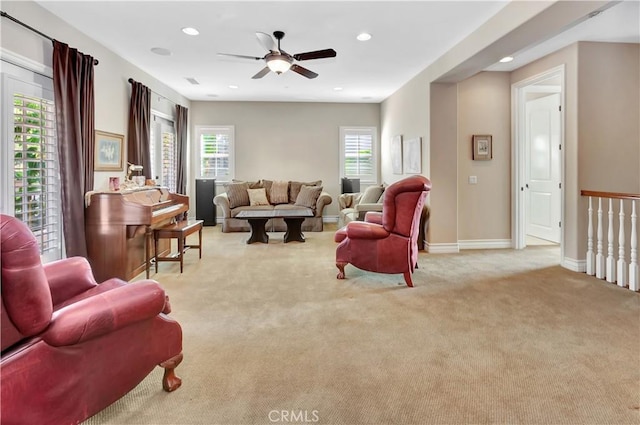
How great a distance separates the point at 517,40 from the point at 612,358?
2.90m

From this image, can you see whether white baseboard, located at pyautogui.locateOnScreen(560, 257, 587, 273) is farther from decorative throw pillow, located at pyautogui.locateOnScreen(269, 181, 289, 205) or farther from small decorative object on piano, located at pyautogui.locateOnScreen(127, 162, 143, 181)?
small decorative object on piano, located at pyautogui.locateOnScreen(127, 162, 143, 181)

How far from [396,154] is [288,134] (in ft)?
8.65

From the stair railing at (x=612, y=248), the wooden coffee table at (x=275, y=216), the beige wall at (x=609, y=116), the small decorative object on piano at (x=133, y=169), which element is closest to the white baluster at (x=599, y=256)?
the stair railing at (x=612, y=248)

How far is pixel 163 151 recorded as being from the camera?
6645 mm

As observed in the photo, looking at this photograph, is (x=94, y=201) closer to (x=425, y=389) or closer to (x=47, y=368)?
(x=47, y=368)

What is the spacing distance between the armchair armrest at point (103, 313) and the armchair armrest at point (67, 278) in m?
0.58

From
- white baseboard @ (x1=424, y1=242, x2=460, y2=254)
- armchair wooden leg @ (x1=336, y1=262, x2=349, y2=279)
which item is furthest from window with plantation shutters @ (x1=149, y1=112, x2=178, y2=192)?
white baseboard @ (x1=424, y1=242, x2=460, y2=254)

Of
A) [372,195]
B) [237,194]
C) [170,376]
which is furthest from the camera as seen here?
[237,194]

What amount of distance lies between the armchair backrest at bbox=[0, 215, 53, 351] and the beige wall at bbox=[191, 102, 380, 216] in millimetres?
7058

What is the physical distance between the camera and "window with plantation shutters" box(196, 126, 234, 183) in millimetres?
8172

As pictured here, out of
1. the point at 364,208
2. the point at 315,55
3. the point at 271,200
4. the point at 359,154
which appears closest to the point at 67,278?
the point at 315,55

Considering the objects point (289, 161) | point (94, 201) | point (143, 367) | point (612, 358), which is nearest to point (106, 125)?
point (94, 201)

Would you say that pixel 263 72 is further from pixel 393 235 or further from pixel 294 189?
pixel 294 189

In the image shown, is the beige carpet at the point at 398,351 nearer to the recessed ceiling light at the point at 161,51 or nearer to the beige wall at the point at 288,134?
the recessed ceiling light at the point at 161,51
